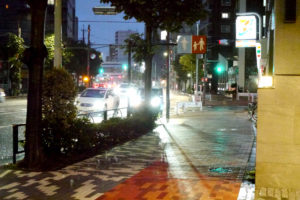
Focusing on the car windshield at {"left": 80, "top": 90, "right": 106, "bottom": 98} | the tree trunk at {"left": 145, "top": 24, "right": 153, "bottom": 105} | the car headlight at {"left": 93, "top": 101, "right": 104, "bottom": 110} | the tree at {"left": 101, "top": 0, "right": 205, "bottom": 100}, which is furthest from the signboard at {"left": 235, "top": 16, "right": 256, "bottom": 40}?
the car windshield at {"left": 80, "top": 90, "right": 106, "bottom": 98}

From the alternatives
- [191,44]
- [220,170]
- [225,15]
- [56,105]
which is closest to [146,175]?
[220,170]

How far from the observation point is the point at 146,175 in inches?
342

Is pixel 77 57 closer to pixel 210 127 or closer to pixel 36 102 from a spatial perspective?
pixel 210 127

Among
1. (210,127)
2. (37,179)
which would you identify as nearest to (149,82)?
(210,127)

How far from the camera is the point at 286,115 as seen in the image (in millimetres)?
7352

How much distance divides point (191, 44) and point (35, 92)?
50.8ft

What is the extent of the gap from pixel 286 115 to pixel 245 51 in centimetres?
4979

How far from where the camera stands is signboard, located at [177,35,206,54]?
23.3 meters

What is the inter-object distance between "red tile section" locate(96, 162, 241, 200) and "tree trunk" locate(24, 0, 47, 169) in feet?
7.77

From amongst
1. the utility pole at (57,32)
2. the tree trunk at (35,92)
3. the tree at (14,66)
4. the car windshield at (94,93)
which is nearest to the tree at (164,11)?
the utility pole at (57,32)

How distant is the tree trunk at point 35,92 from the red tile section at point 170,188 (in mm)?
2369

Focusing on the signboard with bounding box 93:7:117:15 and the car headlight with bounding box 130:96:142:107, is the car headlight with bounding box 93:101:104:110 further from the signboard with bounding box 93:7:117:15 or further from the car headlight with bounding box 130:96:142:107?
the signboard with bounding box 93:7:117:15

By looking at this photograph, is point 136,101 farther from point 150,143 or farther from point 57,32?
point 57,32

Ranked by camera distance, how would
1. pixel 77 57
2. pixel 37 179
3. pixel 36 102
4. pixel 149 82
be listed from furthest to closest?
pixel 77 57, pixel 149 82, pixel 36 102, pixel 37 179
